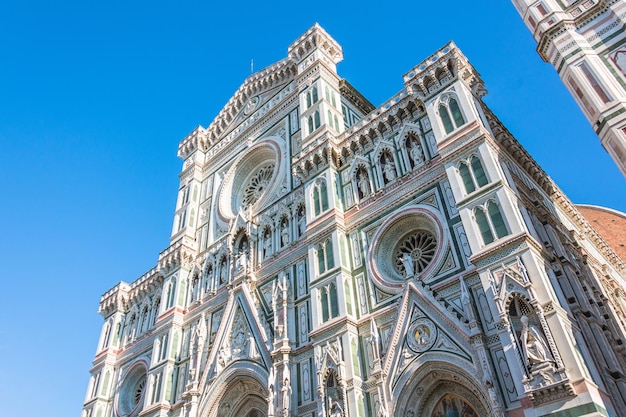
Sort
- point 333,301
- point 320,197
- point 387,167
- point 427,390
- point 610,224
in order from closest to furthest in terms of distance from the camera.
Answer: point 427,390, point 333,301, point 387,167, point 320,197, point 610,224

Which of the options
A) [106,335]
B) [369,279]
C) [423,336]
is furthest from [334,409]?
[106,335]

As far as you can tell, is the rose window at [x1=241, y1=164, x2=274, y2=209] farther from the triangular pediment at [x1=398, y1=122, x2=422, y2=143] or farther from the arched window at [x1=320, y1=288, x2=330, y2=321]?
the arched window at [x1=320, y1=288, x2=330, y2=321]

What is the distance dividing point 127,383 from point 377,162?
16.4m

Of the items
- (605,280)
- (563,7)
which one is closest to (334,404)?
(605,280)

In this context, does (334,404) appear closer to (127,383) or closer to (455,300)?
(455,300)

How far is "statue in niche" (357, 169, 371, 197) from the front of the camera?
18.7m

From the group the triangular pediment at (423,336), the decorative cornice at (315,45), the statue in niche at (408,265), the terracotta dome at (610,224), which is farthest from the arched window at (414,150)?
the terracotta dome at (610,224)

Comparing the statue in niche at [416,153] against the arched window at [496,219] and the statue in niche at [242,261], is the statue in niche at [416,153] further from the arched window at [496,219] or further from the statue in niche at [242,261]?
the statue in niche at [242,261]

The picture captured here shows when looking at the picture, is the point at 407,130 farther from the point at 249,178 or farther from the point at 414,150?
the point at 249,178

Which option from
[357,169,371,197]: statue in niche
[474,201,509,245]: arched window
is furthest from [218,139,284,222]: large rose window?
[474,201,509,245]: arched window

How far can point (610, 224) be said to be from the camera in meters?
36.6

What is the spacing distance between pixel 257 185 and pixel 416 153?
1050 centimetres

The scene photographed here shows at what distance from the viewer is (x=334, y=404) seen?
14.6 m

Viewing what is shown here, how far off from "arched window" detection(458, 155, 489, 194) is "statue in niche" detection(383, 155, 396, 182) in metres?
2.86
